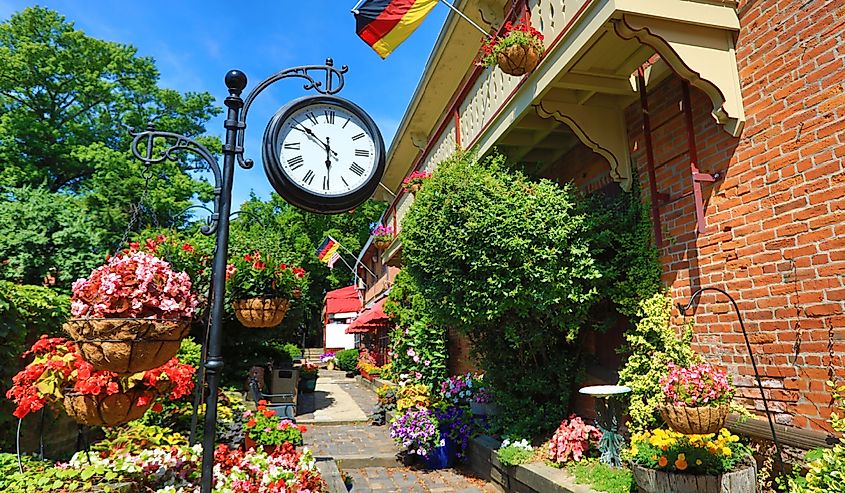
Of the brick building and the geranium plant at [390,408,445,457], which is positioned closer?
the brick building

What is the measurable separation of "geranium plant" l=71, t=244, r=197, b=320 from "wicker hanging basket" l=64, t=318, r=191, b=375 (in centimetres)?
11

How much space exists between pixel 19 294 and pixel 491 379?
5767 millimetres

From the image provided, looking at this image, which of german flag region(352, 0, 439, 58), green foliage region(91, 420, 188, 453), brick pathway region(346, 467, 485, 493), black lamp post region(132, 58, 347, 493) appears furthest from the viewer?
brick pathway region(346, 467, 485, 493)

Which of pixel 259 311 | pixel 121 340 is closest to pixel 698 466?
pixel 259 311

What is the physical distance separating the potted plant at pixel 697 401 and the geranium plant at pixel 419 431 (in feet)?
14.8

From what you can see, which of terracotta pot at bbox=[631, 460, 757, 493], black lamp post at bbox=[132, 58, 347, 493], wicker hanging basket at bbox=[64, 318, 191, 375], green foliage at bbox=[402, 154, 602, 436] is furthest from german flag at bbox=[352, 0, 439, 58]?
terracotta pot at bbox=[631, 460, 757, 493]

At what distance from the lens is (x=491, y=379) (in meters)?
7.29

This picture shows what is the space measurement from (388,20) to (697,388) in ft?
17.6

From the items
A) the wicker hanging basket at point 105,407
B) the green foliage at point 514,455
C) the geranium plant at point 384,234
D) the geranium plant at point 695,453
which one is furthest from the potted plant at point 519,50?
the geranium plant at point 384,234

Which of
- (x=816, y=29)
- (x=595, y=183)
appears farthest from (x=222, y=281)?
(x=595, y=183)

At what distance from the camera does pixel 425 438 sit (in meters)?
7.61

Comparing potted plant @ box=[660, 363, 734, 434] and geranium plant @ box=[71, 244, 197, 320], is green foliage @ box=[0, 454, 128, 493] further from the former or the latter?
potted plant @ box=[660, 363, 734, 434]

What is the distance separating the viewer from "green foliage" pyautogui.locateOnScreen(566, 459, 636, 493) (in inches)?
181

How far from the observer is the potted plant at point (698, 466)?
12.3ft
